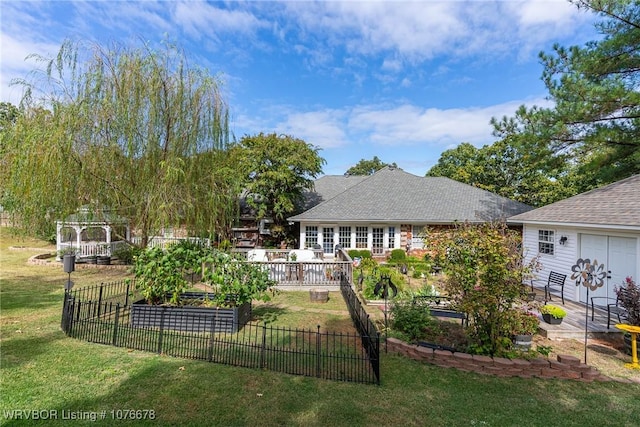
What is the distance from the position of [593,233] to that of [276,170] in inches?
610

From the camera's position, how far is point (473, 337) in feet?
18.1

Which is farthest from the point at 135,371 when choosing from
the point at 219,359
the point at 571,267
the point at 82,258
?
the point at 82,258

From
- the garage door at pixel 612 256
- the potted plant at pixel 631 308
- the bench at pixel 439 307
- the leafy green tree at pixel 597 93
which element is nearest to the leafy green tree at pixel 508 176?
the leafy green tree at pixel 597 93

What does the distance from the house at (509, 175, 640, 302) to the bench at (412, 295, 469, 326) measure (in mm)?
2771

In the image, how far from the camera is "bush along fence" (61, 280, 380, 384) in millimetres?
4912

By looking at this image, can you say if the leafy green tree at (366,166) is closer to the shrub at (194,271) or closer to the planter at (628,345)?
the shrub at (194,271)

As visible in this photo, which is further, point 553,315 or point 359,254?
point 359,254

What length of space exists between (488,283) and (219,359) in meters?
4.64

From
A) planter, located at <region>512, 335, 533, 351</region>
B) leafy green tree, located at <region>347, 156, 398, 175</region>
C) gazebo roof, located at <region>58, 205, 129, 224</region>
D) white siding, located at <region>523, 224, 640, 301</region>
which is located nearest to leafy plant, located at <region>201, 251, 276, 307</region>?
planter, located at <region>512, 335, 533, 351</region>

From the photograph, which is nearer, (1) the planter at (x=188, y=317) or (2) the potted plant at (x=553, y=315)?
(1) the planter at (x=188, y=317)

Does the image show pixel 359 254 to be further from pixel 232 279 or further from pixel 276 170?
pixel 232 279

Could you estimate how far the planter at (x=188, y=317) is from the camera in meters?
6.66

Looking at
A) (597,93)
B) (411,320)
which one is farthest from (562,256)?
(411,320)

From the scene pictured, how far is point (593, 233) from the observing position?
9.30 meters
